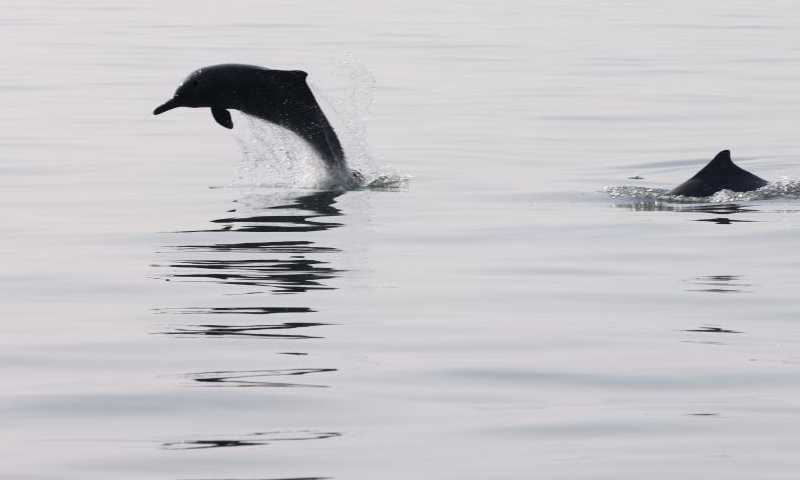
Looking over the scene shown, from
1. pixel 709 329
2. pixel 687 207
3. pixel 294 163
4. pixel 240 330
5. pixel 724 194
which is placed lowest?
pixel 709 329

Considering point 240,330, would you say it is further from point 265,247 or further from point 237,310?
point 265,247

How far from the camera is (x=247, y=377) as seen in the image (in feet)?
32.9

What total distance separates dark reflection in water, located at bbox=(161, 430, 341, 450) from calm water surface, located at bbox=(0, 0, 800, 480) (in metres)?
0.02

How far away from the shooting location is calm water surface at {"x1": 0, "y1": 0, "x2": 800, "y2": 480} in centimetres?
862

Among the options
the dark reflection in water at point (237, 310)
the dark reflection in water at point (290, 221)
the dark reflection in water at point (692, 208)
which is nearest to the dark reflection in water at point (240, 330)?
the dark reflection in water at point (237, 310)

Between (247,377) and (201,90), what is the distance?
925 centimetres

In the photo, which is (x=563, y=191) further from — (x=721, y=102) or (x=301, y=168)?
(x=721, y=102)

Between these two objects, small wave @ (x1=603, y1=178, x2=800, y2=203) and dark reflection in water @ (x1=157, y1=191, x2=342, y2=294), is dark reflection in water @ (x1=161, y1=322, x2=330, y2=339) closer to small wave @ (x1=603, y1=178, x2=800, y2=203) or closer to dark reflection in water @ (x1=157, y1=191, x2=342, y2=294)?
dark reflection in water @ (x1=157, y1=191, x2=342, y2=294)

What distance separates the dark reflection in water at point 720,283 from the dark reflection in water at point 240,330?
3231 mm

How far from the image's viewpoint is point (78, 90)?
1206 inches

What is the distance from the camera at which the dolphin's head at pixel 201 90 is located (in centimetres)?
1880

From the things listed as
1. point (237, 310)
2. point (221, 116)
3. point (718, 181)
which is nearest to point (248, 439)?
point (237, 310)

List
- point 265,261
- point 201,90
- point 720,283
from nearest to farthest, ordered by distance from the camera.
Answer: point 720,283 → point 265,261 → point 201,90

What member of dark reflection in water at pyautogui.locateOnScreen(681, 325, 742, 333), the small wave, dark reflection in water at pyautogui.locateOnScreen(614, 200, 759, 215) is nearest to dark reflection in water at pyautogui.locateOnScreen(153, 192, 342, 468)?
dark reflection in water at pyautogui.locateOnScreen(681, 325, 742, 333)
